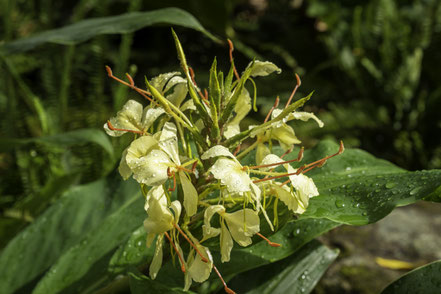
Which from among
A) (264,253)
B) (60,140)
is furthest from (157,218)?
(60,140)

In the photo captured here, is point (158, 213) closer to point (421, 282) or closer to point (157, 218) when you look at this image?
point (157, 218)

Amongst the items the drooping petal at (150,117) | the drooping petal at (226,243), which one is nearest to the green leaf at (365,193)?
the drooping petal at (226,243)

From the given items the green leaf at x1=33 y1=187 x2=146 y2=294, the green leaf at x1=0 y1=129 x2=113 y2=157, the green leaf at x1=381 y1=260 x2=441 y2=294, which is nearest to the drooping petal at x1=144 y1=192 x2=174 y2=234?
the green leaf at x1=33 y1=187 x2=146 y2=294

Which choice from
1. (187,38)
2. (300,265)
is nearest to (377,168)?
(300,265)

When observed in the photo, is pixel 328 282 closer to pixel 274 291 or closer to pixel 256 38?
pixel 274 291

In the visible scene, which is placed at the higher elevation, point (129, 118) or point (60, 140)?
point (129, 118)

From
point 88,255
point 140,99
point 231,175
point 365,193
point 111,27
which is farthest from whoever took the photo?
point 140,99

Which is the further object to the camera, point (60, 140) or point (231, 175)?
point (60, 140)

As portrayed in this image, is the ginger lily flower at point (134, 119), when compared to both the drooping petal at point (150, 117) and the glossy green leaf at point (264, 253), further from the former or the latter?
the glossy green leaf at point (264, 253)
